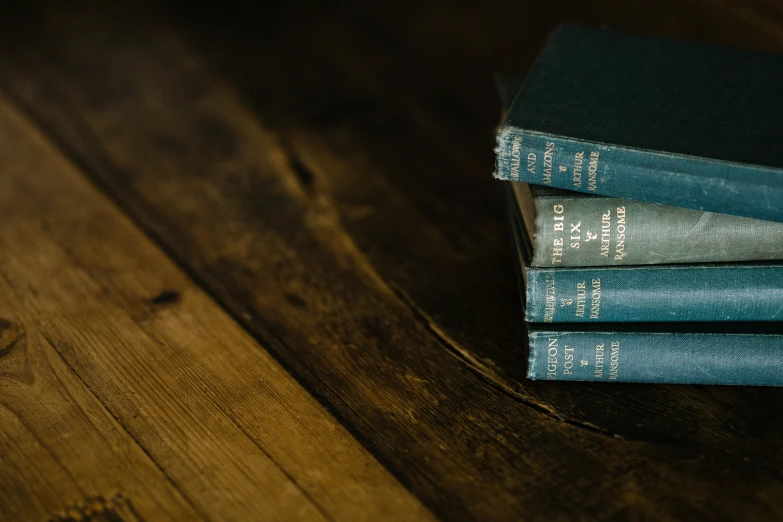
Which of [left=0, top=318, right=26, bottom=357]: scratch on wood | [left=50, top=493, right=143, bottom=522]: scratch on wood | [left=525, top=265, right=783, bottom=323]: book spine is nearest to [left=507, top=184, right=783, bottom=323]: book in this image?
[left=525, top=265, right=783, bottom=323]: book spine

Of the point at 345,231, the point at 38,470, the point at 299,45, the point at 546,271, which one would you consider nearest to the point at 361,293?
the point at 345,231

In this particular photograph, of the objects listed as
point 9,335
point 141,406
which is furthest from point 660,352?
point 9,335

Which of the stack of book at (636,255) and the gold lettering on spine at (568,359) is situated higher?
the stack of book at (636,255)

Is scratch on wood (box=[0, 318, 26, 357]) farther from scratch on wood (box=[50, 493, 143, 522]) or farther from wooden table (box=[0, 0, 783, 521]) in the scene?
scratch on wood (box=[50, 493, 143, 522])

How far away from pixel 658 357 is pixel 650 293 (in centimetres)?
6

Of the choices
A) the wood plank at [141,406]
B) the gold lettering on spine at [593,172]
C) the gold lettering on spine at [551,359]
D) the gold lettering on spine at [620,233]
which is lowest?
the wood plank at [141,406]

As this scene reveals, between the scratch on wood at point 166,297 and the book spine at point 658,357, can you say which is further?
the scratch on wood at point 166,297

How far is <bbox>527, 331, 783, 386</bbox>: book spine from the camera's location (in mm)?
729

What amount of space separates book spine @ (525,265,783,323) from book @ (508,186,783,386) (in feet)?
0.04

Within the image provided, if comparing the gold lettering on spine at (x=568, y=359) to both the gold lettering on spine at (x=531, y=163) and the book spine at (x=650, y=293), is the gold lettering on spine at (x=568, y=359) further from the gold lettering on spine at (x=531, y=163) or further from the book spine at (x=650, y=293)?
the gold lettering on spine at (x=531, y=163)

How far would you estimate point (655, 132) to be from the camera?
2.34ft

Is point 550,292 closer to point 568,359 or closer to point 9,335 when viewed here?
point 568,359

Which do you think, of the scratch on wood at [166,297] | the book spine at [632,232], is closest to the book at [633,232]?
the book spine at [632,232]

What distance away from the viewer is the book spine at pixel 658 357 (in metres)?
0.73
